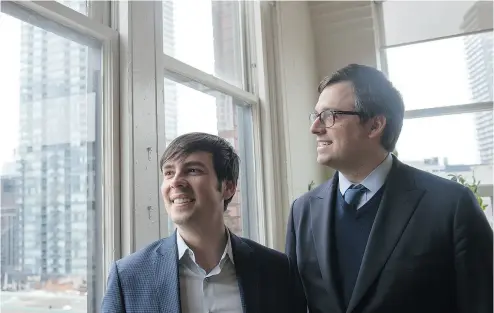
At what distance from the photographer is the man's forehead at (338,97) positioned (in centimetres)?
137

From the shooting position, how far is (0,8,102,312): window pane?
1312 millimetres

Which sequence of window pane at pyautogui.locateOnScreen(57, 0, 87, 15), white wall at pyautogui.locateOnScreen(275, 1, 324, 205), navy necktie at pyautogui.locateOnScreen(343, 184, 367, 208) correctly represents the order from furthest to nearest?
white wall at pyautogui.locateOnScreen(275, 1, 324, 205) < window pane at pyautogui.locateOnScreen(57, 0, 87, 15) < navy necktie at pyautogui.locateOnScreen(343, 184, 367, 208)

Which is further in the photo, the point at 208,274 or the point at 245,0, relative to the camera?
the point at 245,0

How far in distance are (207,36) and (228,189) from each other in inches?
56.9

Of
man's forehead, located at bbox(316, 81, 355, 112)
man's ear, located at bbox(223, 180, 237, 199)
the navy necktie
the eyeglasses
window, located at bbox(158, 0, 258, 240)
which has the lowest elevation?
the navy necktie

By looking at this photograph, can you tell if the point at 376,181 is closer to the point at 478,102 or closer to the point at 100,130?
the point at 100,130

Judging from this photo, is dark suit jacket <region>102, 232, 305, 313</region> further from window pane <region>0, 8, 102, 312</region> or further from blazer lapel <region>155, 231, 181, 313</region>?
window pane <region>0, 8, 102, 312</region>

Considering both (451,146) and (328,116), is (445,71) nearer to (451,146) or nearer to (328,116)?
(451,146)

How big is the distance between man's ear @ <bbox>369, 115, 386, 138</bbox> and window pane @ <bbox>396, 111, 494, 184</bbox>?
2326 millimetres

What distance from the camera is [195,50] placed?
7.52 feet

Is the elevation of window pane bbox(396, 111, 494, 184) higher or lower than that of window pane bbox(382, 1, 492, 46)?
lower

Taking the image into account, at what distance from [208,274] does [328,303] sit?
1.24ft

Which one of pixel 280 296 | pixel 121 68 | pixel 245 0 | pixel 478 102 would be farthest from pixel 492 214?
pixel 121 68

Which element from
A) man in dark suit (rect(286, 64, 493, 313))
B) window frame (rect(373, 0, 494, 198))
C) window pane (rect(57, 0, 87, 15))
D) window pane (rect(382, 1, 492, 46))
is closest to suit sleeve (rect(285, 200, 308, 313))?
man in dark suit (rect(286, 64, 493, 313))
